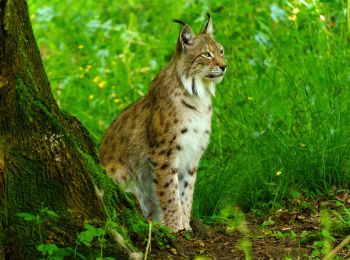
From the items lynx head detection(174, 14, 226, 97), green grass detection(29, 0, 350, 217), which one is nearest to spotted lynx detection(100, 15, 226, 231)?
lynx head detection(174, 14, 226, 97)

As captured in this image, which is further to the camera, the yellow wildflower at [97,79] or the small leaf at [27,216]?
the yellow wildflower at [97,79]

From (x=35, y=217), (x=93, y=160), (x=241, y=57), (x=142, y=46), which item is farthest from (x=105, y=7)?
(x=35, y=217)

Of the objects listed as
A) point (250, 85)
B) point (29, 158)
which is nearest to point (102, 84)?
point (250, 85)

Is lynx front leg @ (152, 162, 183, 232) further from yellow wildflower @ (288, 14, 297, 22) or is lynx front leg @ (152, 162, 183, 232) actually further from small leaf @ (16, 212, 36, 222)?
small leaf @ (16, 212, 36, 222)

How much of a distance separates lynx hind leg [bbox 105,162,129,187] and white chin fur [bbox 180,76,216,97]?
0.78 metres

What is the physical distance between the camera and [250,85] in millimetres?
7699

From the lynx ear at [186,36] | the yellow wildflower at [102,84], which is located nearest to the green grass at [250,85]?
the yellow wildflower at [102,84]

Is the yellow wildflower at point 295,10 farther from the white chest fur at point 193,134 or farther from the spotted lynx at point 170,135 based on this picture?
the white chest fur at point 193,134

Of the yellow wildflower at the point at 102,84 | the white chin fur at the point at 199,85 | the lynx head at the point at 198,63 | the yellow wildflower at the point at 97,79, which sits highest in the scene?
the lynx head at the point at 198,63

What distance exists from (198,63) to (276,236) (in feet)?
5.81

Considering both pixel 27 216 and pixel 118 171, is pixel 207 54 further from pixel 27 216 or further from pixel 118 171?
pixel 27 216

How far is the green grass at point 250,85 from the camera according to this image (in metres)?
6.11

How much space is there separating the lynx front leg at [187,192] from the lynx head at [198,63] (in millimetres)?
615

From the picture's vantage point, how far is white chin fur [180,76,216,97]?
6.30 m
